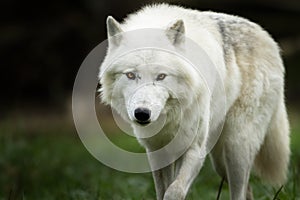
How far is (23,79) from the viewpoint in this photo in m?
15.8

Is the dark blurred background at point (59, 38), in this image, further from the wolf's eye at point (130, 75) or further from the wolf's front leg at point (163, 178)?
the wolf's eye at point (130, 75)

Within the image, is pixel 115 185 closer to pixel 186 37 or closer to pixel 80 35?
pixel 186 37

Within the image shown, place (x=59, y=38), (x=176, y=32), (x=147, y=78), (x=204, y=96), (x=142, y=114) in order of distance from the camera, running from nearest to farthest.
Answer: (x=142, y=114)
(x=147, y=78)
(x=176, y=32)
(x=204, y=96)
(x=59, y=38)

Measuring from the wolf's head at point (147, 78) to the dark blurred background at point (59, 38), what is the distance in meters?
9.86

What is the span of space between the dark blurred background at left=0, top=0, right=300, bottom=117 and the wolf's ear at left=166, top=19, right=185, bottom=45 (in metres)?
9.89

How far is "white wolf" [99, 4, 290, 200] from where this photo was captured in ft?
15.9

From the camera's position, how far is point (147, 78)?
4.77 m

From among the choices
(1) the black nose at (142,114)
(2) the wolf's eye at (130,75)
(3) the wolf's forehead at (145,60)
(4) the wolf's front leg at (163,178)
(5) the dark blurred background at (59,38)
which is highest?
(3) the wolf's forehead at (145,60)

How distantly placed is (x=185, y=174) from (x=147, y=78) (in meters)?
0.83

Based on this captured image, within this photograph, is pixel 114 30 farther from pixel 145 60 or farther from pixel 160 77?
pixel 160 77

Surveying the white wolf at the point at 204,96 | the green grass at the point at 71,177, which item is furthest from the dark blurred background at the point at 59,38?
the white wolf at the point at 204,96

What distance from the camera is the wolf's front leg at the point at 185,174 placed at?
5.04m

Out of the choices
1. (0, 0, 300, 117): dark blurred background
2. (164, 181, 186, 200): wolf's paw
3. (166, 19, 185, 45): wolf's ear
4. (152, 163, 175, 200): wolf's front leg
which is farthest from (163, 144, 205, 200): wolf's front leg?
(0, 0, 300, 117): dark blurred background

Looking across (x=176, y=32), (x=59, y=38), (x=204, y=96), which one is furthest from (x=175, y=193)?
(x=59, y=38)
